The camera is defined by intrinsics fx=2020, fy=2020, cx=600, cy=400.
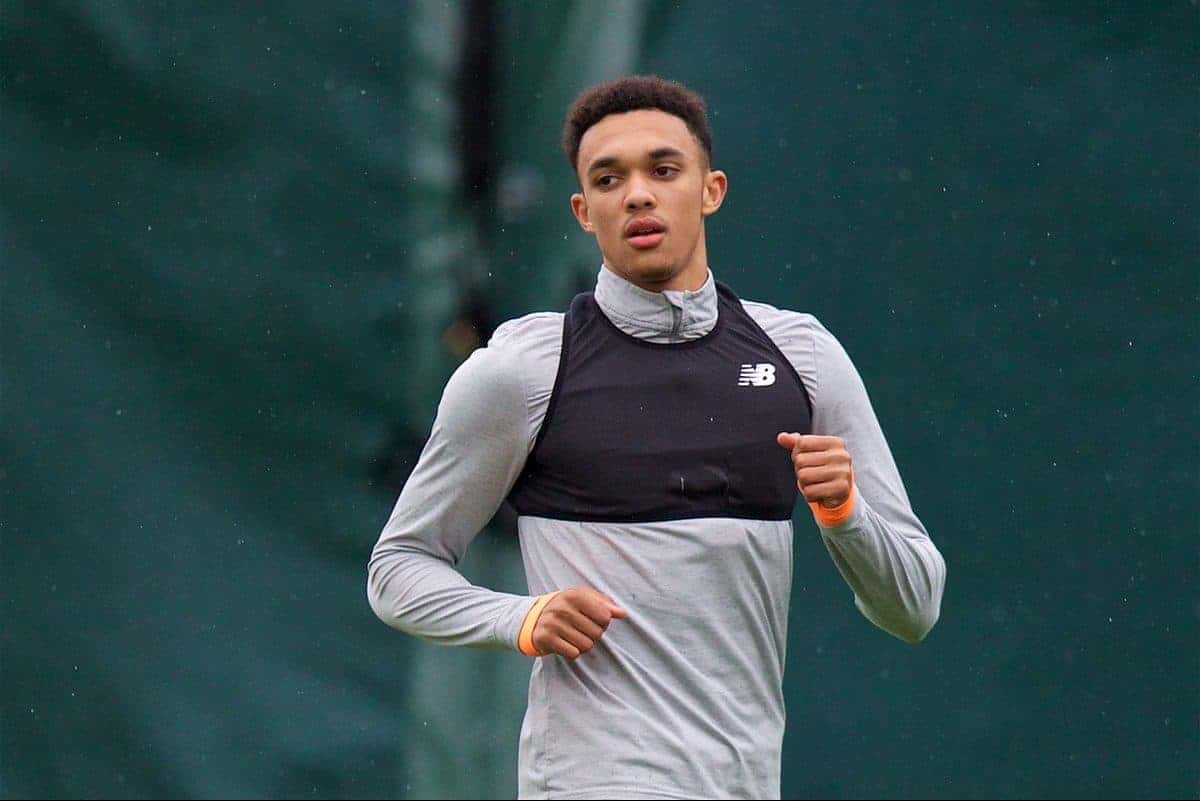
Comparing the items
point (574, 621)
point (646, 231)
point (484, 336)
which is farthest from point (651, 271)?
point (484, 336)

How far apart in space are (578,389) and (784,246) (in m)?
1.70

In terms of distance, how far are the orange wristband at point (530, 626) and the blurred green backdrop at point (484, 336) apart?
1.71 metres

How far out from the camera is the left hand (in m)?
3.03

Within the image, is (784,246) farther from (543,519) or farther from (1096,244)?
(543,519)

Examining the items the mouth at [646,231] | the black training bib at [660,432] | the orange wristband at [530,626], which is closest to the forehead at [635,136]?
the mouth at [646,231]

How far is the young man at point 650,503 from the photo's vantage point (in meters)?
3.11

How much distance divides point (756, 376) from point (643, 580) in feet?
1.28

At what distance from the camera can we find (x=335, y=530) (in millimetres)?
4742

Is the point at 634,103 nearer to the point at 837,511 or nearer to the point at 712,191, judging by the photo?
the point at 712,191

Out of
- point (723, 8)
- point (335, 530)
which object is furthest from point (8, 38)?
point (723, 8)

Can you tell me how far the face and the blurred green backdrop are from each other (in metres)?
1.39

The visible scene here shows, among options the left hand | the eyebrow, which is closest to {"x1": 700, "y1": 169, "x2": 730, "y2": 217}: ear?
the eyebrow

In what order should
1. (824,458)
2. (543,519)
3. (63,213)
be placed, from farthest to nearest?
1. (63,213)
2. (543,519)
3. (824,458)

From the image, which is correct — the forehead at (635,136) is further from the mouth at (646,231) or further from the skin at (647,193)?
the mouth at (646,231)
